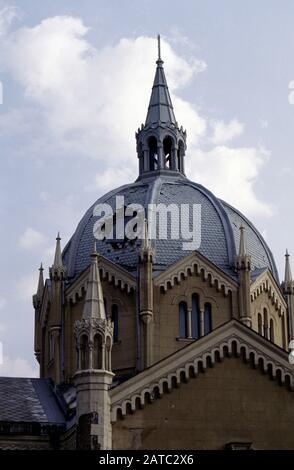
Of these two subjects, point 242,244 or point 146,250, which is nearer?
point 146,250

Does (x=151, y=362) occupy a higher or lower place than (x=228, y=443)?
higher

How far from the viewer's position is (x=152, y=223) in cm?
6275

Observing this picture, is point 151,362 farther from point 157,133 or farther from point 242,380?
point 157,133

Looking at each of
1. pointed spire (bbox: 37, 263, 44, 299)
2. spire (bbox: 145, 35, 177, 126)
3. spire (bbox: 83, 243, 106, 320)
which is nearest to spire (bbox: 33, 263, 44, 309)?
pointed spire (bbox: 37, 263, 44, 299)

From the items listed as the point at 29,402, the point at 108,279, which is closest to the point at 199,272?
the point at 108,279

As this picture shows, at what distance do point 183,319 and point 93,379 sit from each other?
11.7 m

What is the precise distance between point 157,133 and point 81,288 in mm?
12079

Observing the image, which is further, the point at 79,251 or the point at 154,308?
the point at 79,251

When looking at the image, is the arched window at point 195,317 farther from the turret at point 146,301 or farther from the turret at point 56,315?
the turret at point 56,315

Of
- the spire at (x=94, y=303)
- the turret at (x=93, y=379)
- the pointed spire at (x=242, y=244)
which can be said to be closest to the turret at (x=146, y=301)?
the pointed spire at (x=242, y=244)

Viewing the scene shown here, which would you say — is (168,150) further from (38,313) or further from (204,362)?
(204,362)

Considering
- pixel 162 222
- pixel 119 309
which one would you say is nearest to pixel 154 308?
pixel 119 309

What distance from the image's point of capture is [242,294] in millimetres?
60750

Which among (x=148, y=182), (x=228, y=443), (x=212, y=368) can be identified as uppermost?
(x=148, y=182)
